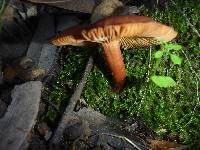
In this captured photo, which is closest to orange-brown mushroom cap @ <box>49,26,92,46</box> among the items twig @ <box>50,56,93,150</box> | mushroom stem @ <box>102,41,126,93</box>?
mushroom stem @ <box>102,41,126,93</box>

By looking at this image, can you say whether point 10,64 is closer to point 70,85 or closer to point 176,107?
point 70,85

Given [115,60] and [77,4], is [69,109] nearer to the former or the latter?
[115,60]

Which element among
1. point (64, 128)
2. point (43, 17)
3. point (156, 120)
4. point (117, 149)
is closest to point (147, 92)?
point (156, 120)

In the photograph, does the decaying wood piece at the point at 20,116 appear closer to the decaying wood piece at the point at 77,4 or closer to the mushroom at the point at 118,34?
the mushroom at the point at 118,34

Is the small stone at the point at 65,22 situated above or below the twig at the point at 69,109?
above

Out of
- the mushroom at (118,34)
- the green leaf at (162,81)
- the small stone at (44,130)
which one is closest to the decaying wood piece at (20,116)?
the small stone at (44,130)
